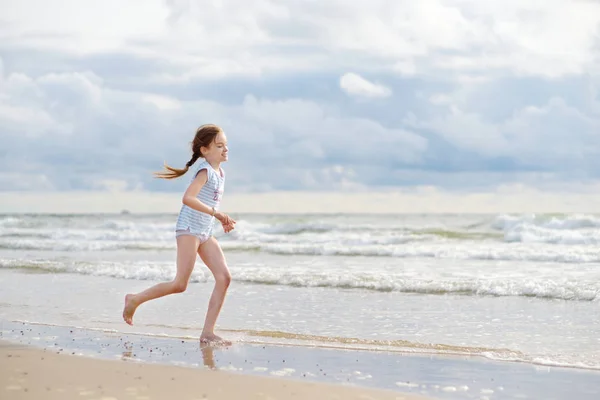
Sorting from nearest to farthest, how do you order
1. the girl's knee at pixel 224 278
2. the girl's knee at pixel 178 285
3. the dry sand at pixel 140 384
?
the dry sand at pixel 140 384 → the girl's knee at pixel 178 285 → the girl's knee at pixel 224 278

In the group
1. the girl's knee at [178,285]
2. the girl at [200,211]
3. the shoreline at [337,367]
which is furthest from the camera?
the girl's knee at [178,285]

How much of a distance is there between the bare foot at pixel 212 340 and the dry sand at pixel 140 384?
1189 millimetres

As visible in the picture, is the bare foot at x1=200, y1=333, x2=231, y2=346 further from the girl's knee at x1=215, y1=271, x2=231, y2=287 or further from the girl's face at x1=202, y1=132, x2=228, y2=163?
the girl's face at x1=202, y1=132, x2=228, y2=163

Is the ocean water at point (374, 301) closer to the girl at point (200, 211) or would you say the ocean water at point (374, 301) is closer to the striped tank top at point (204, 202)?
the girl at point (200, 211)

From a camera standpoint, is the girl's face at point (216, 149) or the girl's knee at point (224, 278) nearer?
the girl's face at point (216, 149)

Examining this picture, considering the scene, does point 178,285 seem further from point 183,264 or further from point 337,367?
point 337,367

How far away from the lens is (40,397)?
18.1ft

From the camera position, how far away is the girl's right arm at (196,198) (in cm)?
723


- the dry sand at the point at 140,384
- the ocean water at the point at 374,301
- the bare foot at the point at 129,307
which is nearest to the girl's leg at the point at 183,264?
the bare foot at the point at 129,307

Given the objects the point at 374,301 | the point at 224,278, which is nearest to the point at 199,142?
the point at 224,278

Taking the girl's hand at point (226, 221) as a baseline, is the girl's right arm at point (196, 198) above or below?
above

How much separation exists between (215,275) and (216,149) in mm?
1230

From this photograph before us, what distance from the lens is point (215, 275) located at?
25.7ft

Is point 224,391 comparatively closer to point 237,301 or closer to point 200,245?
point 200,245
